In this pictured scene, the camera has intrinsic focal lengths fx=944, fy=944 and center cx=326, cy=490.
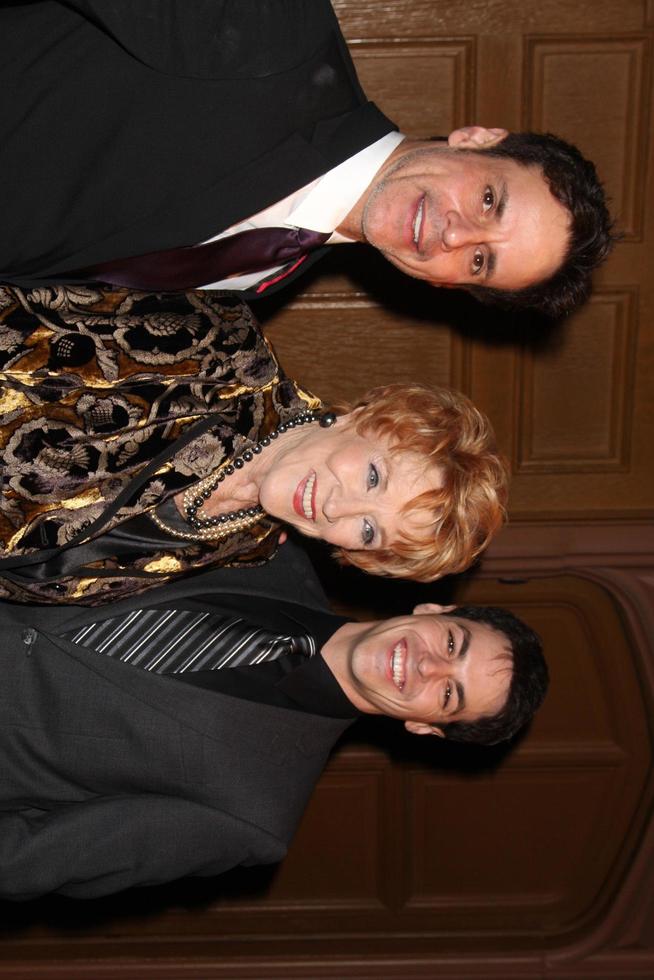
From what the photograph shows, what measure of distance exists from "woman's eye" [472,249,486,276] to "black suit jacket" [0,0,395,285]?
18.9 inches

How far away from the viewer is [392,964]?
381 cm

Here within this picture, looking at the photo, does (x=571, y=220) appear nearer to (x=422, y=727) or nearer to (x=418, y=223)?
(x=418, y=223)

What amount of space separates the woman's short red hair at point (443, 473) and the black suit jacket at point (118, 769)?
0.39 metres

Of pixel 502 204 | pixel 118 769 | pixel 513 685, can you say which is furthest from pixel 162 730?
pixel 502 204

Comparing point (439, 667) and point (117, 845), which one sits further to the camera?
point (439, 667)

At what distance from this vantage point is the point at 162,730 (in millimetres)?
1899

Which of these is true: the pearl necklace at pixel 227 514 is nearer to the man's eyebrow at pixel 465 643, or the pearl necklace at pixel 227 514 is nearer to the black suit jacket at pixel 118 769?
the black suit jacket at pixel 118 769

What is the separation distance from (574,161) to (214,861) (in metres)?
1.66

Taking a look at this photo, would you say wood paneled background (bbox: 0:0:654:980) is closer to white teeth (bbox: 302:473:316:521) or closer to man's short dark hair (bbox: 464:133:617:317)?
man's short dark hair (bbox: 464:133:617:317)

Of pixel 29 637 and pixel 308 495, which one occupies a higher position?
pixel 308 495

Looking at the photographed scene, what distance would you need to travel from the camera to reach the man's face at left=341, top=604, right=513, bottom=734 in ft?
7.01

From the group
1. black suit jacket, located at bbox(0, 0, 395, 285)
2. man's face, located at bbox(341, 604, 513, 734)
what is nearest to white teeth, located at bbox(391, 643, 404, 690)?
man's face, located at bbox(341, 604, 513, 734)

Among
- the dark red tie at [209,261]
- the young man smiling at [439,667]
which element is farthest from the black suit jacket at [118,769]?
the dark red tie at [209,261]

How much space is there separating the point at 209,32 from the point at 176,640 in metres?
1.15
